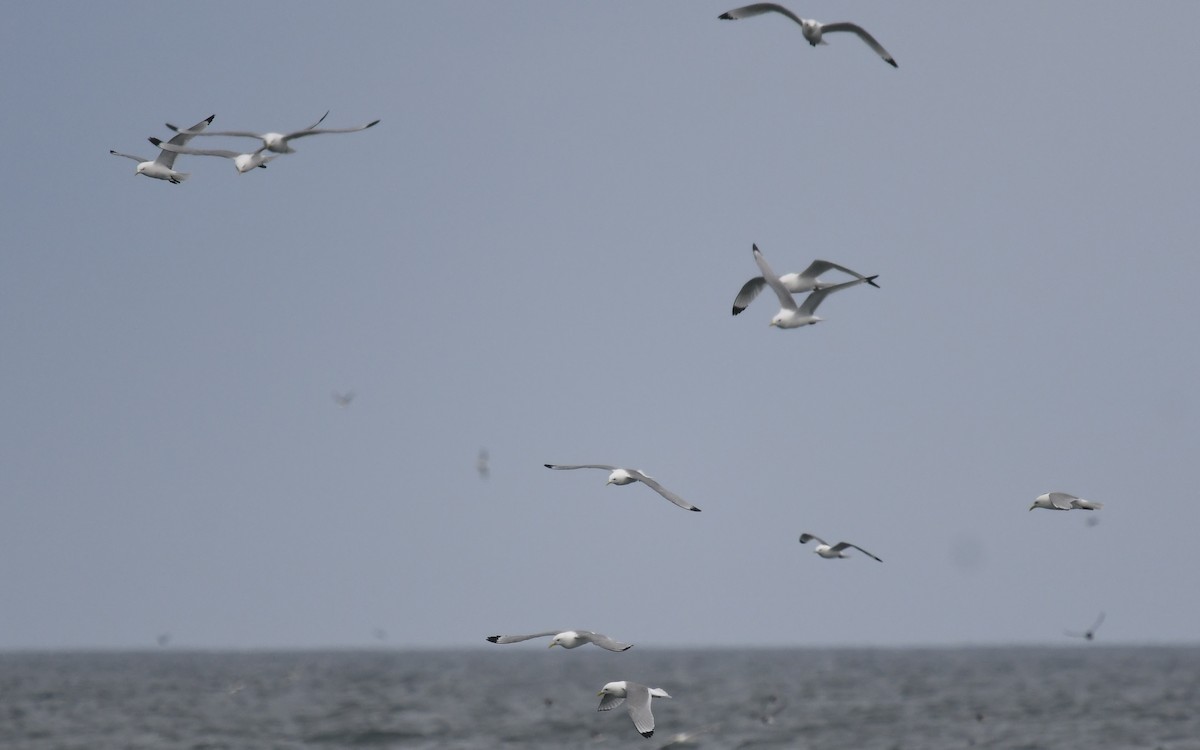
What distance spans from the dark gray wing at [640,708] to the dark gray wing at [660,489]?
2.16 meters

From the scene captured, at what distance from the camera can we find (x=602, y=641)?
16.8m

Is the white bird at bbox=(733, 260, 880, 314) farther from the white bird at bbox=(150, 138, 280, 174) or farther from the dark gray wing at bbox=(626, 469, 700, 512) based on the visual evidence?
the white bird at bbox=(150, 138, 280, 174)

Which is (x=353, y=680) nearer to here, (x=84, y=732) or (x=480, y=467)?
(x=84, y=732)

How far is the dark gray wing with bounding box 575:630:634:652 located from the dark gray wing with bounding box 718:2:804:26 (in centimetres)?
818

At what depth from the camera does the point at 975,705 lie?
72.0m

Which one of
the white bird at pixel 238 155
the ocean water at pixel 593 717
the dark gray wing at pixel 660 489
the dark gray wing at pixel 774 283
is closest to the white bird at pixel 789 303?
the dark gray wing at pixel 774 283

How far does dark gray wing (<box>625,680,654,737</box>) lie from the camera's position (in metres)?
15.4

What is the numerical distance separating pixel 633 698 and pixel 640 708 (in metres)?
0.55

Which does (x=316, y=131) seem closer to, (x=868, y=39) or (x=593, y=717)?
(x=868, y=39)

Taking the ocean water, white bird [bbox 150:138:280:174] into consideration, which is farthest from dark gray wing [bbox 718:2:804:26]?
the ocean water

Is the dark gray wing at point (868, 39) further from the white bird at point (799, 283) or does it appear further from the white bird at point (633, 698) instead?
the white bird at point (633, 698)

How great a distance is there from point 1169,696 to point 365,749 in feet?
163

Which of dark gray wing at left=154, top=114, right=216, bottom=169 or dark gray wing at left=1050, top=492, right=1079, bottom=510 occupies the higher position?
dark gray wing at left=154, top=114, right=216, bottom=169

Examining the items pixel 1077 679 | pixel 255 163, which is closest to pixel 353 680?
pixel 1077 679
